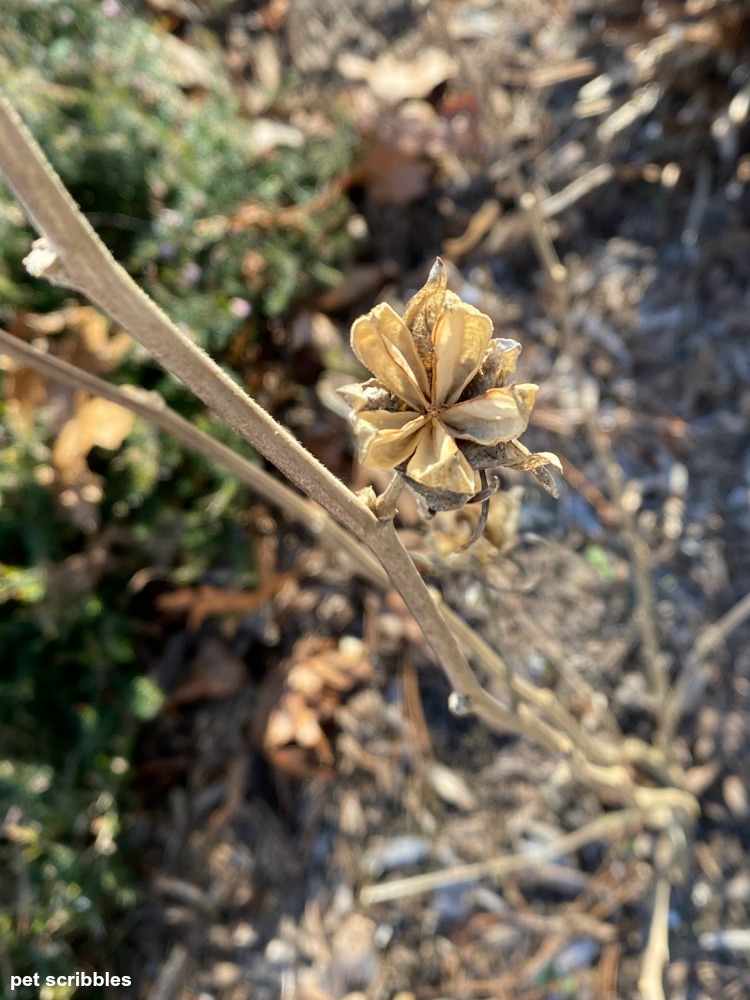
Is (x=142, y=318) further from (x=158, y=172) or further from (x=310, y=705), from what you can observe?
(x=158, y=172)

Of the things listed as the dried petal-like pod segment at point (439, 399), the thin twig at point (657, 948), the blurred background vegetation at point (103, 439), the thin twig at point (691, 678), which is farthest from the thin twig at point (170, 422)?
the thin twig at point (657, 948)

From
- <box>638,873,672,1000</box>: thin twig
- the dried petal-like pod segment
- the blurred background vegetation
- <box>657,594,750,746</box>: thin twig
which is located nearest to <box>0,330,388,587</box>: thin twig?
the dried petal-like pod segment

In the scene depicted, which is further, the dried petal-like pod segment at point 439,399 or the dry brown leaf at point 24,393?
the dry brown leaf at point 24,393

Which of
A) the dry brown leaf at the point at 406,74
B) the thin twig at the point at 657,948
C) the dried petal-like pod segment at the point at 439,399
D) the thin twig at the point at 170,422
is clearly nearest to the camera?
the dried petal-like pod segment at the point at 439,399

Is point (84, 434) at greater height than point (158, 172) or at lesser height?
lesser

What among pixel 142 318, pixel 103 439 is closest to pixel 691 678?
pixel 103 439

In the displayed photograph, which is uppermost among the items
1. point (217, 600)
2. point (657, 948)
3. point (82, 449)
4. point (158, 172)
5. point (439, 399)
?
point (439, 399)

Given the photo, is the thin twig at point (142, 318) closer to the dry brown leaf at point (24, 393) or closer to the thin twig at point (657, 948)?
the thin twig at point (657, 948)

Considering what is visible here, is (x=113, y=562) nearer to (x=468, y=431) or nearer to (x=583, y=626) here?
(x=583, y=626)

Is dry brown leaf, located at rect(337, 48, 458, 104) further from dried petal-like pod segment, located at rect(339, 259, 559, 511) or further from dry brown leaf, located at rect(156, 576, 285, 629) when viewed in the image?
dried petal-like pod segment, located at rect(339, 259, 559, 511)
